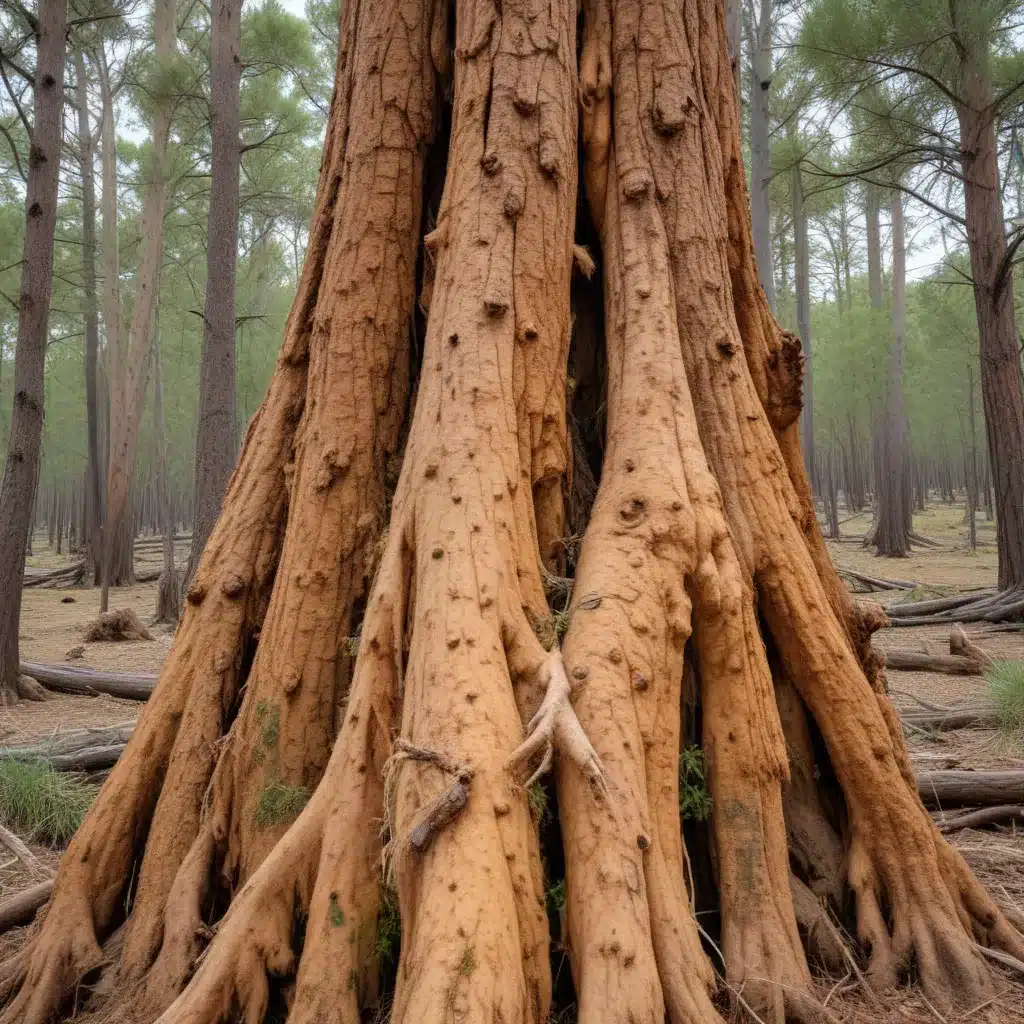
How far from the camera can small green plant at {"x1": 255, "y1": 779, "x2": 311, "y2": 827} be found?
2.46m

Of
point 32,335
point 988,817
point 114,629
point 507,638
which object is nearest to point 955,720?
point 988,817

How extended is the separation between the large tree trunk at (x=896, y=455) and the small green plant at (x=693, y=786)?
16.3 m

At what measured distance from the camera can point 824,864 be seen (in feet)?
8.90

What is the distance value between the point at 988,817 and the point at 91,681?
6.60 meters

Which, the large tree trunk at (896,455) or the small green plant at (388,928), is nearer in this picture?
the small green plant at (388,928)

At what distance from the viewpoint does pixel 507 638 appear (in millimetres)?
2186

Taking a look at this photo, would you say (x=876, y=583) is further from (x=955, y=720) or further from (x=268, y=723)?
(x=268, y=723)

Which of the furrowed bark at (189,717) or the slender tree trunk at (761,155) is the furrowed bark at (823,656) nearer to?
the furrowed bark at (189,717)

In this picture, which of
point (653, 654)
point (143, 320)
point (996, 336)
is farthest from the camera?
point (143, 320)

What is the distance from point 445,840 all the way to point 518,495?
1017 millimetres

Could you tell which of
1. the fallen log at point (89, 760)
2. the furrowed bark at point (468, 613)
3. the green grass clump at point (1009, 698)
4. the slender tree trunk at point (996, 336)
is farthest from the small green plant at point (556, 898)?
the slender tree trunk at point (996, 336)

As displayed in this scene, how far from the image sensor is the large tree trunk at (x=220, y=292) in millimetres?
8539

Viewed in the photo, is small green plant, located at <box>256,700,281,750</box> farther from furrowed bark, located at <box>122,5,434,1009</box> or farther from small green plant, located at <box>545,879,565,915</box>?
small green plant, located at <box>545,879,565,915</box>

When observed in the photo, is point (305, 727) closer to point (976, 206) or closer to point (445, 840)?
point (445, 840)
